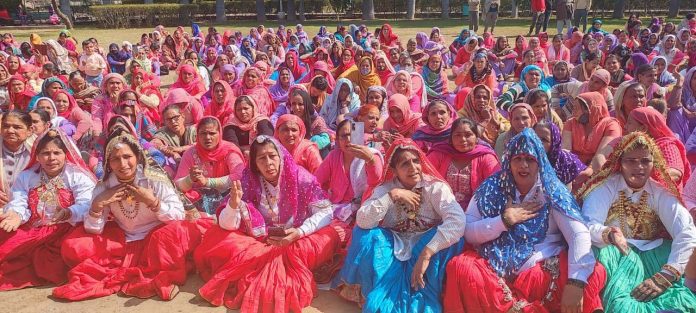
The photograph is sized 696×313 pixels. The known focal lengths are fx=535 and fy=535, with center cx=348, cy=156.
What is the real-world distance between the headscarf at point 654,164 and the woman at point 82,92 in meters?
6.29

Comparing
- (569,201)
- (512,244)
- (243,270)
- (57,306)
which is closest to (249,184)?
(243,270)

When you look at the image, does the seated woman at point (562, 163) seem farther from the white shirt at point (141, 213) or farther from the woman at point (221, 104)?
the woman at point (221, 104)

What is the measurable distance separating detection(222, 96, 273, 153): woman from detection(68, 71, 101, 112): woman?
2716 millimetres

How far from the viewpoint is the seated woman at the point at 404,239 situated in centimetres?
305

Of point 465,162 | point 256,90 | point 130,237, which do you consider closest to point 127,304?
point 130,237

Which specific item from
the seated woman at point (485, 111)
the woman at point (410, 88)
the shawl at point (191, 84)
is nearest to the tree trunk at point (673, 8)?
the woman at point (410, 88)

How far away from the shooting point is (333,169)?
4.23 meters

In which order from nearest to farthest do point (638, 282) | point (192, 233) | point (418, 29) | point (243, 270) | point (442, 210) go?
point (638, 282), point (442, 210), point (243, 270), point (192, 233), point (418, 29)

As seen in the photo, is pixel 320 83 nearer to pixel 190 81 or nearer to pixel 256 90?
pixel 256 90

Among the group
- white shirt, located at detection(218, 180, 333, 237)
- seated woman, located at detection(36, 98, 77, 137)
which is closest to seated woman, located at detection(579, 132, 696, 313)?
white shirt, located at detection(218, 180, 333, 237)

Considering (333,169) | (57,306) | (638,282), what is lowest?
(57,306)

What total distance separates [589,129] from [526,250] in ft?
7.68

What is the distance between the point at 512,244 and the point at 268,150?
163cm

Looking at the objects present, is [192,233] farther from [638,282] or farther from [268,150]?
[638,282]
